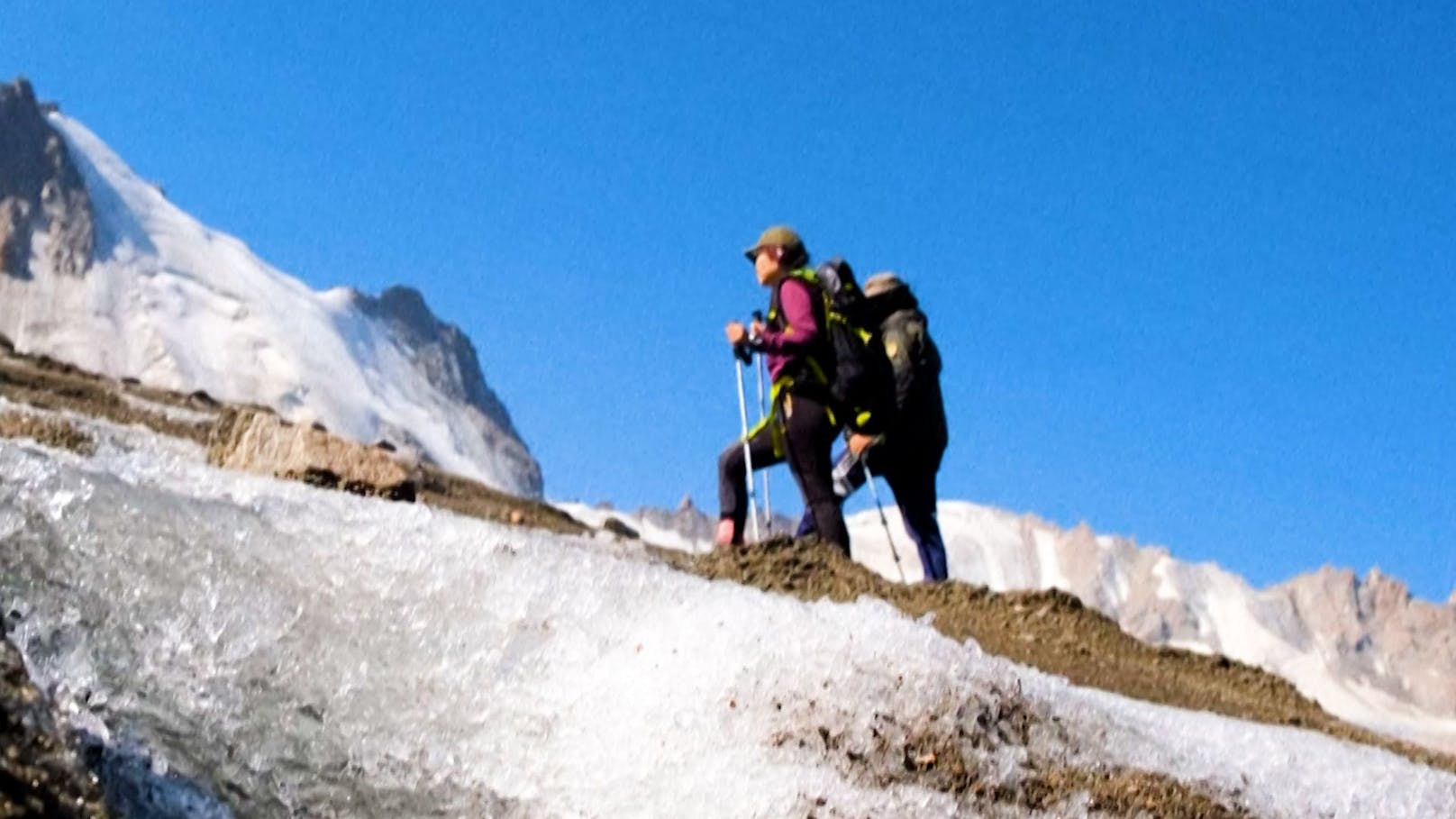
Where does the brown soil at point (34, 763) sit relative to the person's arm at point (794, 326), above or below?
below

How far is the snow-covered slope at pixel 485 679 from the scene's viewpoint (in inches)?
191

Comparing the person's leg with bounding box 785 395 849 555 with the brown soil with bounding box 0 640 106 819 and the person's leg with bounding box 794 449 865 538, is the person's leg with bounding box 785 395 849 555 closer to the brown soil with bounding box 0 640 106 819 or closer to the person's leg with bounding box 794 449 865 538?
the person's leg with bounding box 794 449 865 538

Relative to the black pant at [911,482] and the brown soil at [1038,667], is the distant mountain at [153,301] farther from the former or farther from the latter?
the brown soil at [1038,667]

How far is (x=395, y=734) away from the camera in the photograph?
5352 mm

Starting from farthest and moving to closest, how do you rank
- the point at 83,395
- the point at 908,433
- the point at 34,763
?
the point at 83,395
the point at 908,433
the point at 34,763

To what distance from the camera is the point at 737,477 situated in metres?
11.4

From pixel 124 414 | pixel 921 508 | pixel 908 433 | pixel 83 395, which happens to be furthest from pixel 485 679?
pixel 83 395

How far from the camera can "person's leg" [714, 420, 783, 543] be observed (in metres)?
11.3

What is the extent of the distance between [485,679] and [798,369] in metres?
5.30

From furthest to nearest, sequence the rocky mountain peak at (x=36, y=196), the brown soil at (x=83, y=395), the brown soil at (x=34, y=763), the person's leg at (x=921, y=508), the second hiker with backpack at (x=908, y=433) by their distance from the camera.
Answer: the rocky mountain peak at (x=36, y=196), the brown soil at (x=83, y=395), the person's leg at (x=921, y=508), the second hiker with backpack at (x=908, y=433), the brown soil at (x=34, y=763)

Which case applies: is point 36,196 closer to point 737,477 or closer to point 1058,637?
point 737,477

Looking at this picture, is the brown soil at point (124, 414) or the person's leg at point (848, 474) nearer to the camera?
the brown soil at point (124, 414)

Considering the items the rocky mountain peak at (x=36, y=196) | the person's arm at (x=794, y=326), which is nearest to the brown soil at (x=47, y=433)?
the person's arm at (x=794, y=326)

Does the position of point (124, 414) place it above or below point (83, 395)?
below
